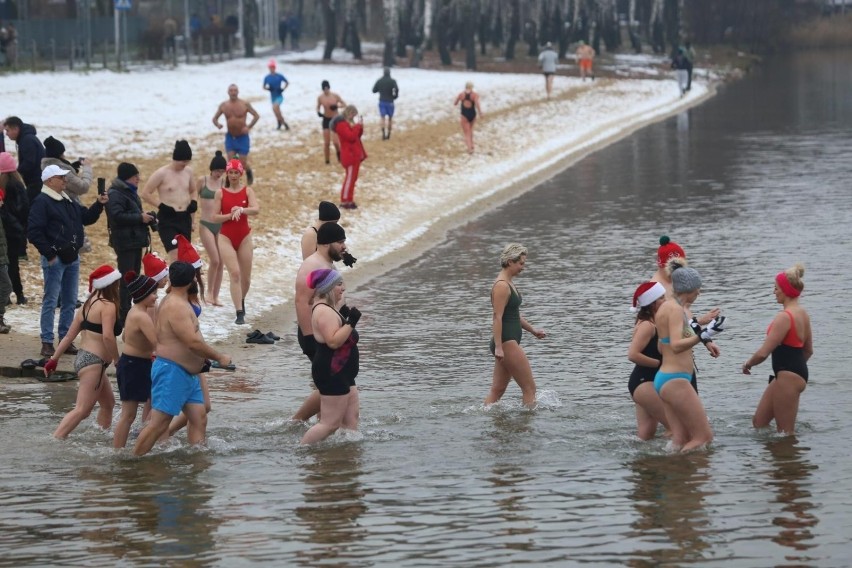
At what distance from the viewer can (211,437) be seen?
1137cm

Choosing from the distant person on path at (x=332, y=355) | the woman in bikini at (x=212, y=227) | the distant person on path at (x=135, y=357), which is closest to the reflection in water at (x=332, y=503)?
the distant person on path at (x=332, y=355)

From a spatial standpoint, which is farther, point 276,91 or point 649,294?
point 276,91

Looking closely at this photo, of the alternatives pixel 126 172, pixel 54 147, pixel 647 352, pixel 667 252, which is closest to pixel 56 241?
pixel 126 172

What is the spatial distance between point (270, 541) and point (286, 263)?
11.1 m

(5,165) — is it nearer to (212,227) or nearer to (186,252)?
(212,227)

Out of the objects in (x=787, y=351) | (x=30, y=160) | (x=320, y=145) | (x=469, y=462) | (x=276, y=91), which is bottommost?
(x=469, y=462)

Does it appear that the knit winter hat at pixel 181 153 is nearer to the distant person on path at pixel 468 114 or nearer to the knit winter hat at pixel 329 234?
the knit winter hat at pixel 329 234

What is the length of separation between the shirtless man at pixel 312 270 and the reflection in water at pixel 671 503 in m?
2.68

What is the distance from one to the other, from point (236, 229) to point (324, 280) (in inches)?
213

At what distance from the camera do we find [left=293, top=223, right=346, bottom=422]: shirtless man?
38.0 ft

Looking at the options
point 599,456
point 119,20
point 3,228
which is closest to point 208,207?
point 3,228

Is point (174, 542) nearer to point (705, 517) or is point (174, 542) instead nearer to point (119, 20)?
point (705, 517)

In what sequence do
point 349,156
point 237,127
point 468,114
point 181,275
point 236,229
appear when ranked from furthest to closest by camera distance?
point 468,114 → point 237,127 → point 349,156 → point 236,229 → point 181,275

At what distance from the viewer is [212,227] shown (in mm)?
16531
